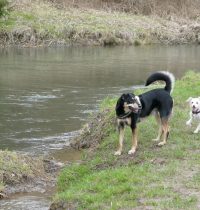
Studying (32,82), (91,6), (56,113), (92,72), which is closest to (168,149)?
(56,113)

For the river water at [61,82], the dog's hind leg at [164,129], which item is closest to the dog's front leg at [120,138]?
the dog's hind leg at [164,129]

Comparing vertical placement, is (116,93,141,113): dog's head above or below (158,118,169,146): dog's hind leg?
above

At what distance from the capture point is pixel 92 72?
89.2 ft

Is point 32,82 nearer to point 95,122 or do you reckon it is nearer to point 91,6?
point 95,122

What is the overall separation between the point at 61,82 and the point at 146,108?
13646mm

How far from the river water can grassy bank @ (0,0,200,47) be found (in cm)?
247

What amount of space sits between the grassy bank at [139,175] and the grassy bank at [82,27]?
26742 mm

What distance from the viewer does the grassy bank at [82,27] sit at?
1516 inches

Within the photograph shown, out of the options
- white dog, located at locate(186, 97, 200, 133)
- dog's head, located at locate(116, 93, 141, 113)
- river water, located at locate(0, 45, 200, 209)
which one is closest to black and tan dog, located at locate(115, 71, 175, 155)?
dog's head, located at locate(116, 93, 141, 113)

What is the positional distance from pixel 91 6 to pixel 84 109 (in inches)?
1255

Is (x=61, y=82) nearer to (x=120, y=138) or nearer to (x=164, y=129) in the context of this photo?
(x=164, y=129)

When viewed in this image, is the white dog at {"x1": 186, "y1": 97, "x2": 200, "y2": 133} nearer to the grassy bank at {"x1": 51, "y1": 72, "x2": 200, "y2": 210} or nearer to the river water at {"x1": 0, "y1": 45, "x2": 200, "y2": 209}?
the grassy bank at {"x1": 51, "y1": 72, "x2": 200, "y2": 210}

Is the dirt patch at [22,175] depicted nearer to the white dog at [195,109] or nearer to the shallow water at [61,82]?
the shallow water at [61,82]

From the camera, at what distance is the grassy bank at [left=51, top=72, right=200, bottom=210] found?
26.9 ft
